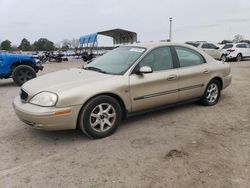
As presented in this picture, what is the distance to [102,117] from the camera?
4.15 m

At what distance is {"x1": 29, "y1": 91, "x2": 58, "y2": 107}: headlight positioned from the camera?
149 inches

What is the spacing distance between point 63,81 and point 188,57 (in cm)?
259

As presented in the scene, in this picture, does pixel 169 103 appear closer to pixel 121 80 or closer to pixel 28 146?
pixel 121 80

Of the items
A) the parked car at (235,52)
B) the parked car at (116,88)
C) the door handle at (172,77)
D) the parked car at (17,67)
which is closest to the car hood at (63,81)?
the parked car at (116,88)

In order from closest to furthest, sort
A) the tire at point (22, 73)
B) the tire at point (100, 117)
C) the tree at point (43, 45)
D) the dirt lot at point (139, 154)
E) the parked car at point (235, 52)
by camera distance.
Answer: the dirt lot at point (139, 154) < the tire at point (100, 117) < the tire at point (22, 73) < the parked car at point (235, 52) < the tree at point (43, 45)

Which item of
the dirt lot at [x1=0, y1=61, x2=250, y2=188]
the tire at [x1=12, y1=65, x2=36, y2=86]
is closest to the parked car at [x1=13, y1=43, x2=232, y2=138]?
the dirt lot at [x1=0, y1=61, x2=250, y2=188]

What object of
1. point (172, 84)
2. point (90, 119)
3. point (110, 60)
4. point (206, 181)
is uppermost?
point (110, 60)

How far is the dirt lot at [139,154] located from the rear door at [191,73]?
1.63 feet

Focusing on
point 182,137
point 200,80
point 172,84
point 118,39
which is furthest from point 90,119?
point 118,39

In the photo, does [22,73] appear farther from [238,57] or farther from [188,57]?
[238,57]

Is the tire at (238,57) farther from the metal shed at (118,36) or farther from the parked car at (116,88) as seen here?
the parked car at (116,88)

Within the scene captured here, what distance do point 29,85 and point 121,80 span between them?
1495 mm

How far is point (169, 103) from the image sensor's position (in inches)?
198

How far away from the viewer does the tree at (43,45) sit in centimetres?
Result: 6719
